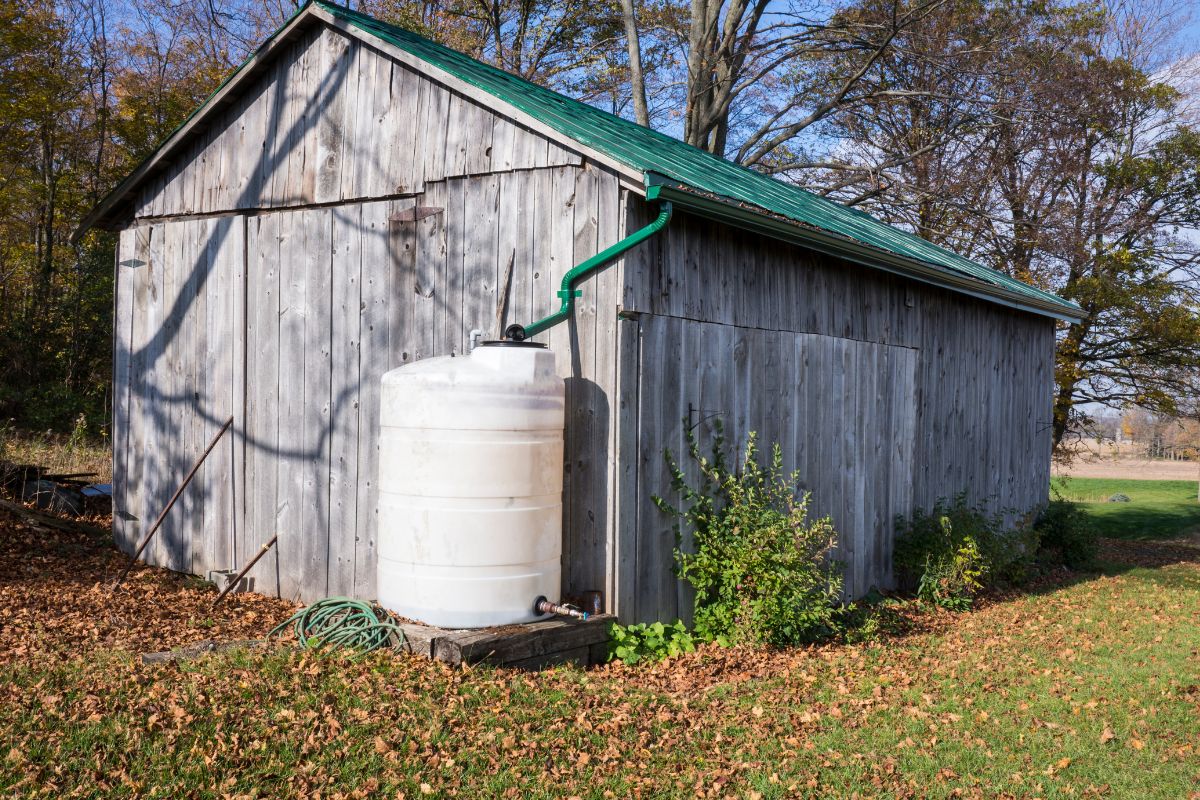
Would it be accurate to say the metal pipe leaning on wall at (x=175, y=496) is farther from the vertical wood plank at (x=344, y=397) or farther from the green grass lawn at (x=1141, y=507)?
the green grass lawn at (x=1141, y=507)

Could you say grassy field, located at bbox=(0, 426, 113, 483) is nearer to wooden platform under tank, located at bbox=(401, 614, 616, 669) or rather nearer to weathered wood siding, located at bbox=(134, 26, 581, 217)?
weathered wood siding, located at bbox=(134, 26, 581, 217)

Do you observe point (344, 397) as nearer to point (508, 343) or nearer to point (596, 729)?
point (508, 343)

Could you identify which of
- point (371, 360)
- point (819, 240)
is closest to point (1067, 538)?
point (819, 240)

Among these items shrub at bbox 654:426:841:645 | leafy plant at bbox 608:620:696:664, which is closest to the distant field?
shrub at bbox 654:426:841:645

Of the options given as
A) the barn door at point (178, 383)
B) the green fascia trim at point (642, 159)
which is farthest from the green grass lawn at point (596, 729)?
the green fascia trim at point (642, 159)

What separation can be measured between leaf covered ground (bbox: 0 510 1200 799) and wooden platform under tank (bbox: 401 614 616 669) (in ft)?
0.44

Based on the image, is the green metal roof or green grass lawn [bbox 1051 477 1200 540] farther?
green grass lawn [bbox 1051 477 1200 540]

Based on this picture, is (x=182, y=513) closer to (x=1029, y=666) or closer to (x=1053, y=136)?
(x=1029, y=666)

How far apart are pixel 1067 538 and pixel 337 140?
34.4 feet

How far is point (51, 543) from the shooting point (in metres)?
9.56

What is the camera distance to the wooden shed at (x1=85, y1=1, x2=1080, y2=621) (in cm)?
691

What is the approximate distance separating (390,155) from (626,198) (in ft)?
7.28

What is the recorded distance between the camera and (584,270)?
671cm

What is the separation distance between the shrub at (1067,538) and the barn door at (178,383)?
9959 mm
